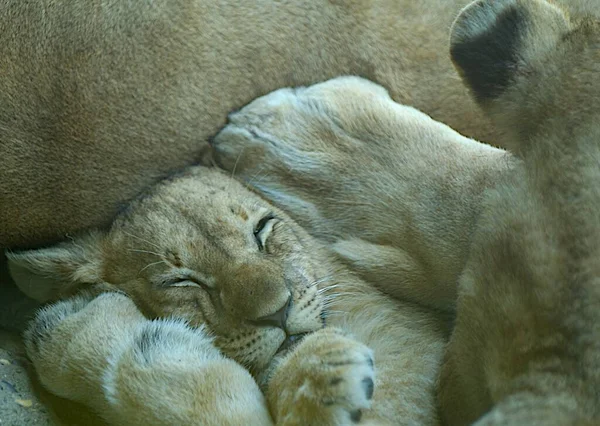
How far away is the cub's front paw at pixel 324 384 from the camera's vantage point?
1.71m

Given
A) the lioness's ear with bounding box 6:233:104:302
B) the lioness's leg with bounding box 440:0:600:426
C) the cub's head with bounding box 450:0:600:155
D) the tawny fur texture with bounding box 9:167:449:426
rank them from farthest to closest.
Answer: the lioness's ear with bounding box 6:233:104:302, the tawny fur texture with bounding box 9:167:449:426, the cub's head with bounding box 450:0:600:155, the lioness's leg with bounding box 440:0:600:426

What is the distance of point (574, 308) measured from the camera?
133 cm

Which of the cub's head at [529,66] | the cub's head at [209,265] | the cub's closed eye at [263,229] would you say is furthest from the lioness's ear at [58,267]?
the cub's head at [529,66]

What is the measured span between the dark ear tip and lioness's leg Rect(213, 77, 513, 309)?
13.6 inches

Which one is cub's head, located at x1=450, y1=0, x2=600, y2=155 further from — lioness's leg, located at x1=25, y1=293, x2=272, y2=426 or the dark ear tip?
lioness's leg, located at x1=25, y1=293, x2=272, y2=426

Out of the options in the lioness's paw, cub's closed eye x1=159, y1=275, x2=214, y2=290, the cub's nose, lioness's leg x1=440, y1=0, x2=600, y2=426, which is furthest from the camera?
the lioness's paw

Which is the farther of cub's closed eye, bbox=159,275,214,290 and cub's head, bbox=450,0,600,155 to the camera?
cub's closed eye, bbox=159,275,214,290

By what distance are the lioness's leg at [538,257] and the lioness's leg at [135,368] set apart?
451mm

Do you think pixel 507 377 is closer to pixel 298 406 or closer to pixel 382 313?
pixel 298 406

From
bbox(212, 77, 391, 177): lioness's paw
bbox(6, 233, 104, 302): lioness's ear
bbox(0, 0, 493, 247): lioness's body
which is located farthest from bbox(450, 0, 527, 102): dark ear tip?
bbox(6, 233, 104, 302): lioness's ear

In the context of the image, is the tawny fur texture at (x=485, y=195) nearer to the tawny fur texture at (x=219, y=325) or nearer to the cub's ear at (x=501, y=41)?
the cub's ear at (x=501, y=41)

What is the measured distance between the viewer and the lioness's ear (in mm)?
2402

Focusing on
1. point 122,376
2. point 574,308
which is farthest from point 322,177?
point 574,308

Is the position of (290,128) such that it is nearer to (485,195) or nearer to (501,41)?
(501,41)
